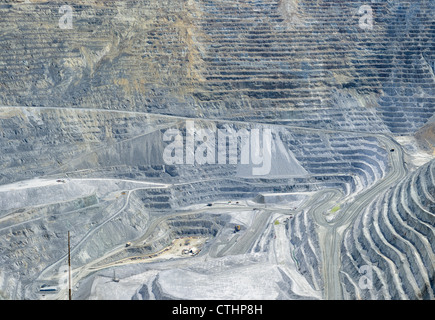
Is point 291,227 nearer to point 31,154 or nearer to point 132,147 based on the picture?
point 132,147

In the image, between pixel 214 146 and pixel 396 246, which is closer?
pixel 396 246

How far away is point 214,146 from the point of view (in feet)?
272

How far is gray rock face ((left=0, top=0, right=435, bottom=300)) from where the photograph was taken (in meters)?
60.2

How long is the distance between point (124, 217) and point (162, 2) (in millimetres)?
29928

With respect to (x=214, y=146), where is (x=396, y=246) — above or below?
below

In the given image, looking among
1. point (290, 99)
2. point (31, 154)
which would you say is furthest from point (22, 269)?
point (290, 99)

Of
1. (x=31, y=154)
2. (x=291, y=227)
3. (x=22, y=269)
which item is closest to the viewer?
(x=22, y=269)

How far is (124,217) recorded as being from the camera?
7269 centimetres

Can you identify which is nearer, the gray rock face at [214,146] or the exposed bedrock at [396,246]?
the exposed bedrock at [396,246]

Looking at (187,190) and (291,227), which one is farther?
(187,190)

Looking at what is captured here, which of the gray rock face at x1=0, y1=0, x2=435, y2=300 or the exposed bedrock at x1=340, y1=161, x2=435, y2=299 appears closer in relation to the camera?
the exposed bedrock at x1=340, y1=161, x2=435, y2=299

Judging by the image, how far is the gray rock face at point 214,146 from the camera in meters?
60.2
